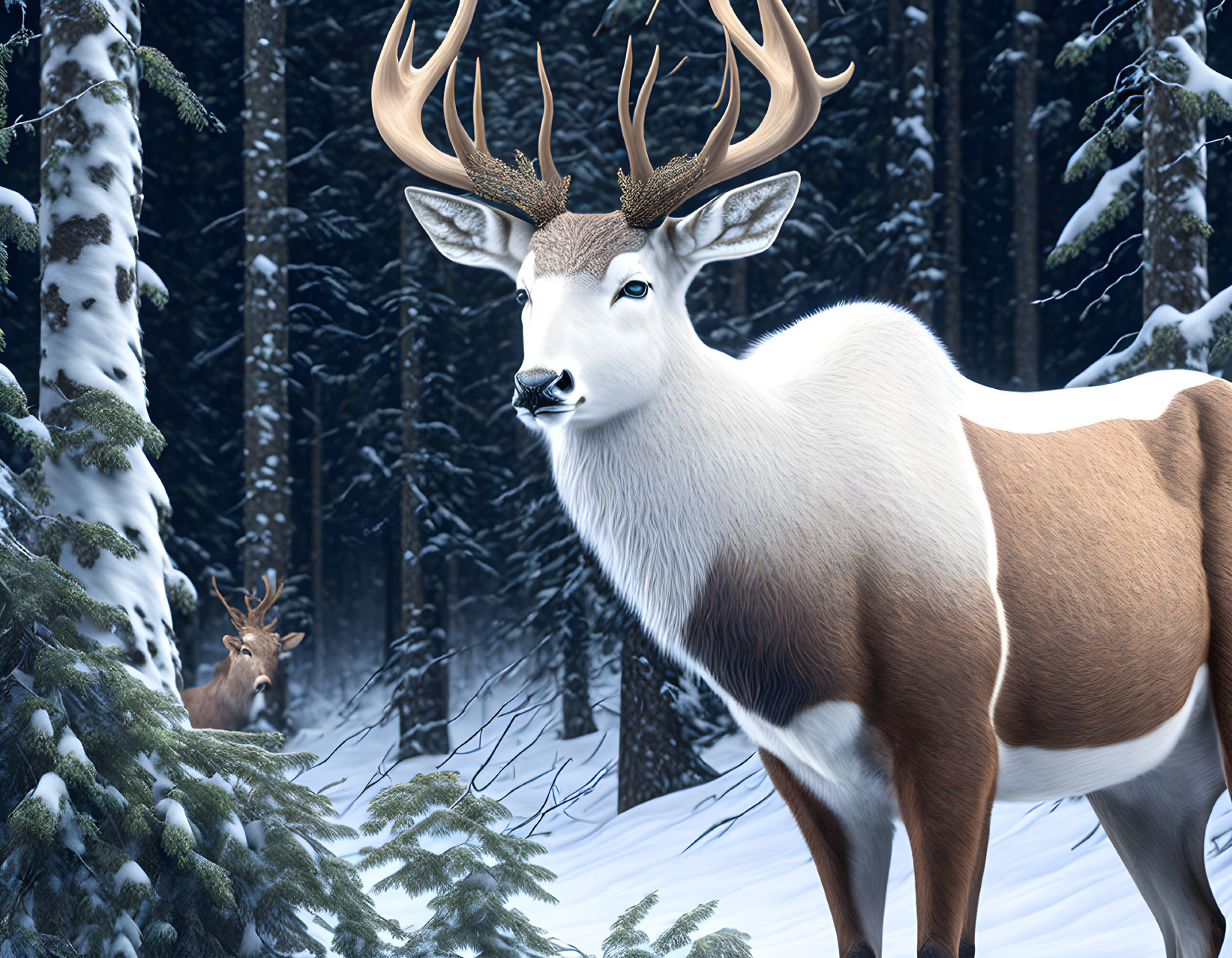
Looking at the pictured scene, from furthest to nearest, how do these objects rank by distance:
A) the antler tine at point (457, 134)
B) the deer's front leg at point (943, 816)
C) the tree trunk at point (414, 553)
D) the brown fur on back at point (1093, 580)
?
the tree trunk at point (414, 553)
the antler tine at point (457, 134)
the brown fur on back at point (1093, 580)
the deer's front leg at point (943, 816)

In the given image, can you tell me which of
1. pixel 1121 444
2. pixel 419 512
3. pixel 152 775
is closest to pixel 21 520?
pixel 152 775

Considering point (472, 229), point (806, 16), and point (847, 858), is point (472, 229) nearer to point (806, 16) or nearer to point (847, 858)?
point (847, 858)

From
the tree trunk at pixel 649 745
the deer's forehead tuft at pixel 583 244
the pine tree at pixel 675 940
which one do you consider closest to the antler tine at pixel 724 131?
the deer's forehead tuft at pixel 583 244

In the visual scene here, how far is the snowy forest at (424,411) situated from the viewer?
354 centimetres

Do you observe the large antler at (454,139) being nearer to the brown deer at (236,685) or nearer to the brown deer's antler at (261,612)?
the brown deer at (236,685)

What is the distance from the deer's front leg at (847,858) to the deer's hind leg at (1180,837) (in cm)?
112

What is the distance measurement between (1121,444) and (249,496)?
10265mm

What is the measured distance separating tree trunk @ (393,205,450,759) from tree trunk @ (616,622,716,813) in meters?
5.06

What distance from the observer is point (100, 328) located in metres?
4.60

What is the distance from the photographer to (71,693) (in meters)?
3.42

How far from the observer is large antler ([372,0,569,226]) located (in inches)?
139

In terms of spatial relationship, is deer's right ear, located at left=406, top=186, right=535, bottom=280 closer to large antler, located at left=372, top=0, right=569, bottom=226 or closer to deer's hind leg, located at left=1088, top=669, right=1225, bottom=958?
large antler, located at left=372, top=0, right=569, bottom=226

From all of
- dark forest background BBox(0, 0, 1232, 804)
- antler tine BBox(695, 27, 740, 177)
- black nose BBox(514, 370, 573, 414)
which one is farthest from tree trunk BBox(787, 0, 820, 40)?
black nose BBox(514, 370, 573, 414)

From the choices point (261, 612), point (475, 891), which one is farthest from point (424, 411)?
point (475, 891)
